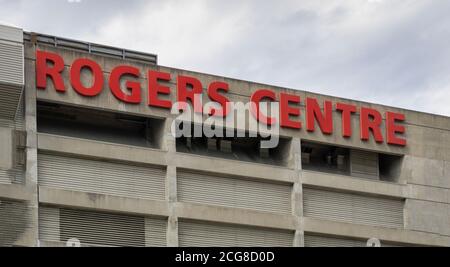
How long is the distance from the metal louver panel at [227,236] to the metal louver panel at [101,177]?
2.48 m

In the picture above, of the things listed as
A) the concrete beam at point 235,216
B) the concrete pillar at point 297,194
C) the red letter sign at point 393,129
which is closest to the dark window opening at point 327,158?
the concrete pillar at point 297,194

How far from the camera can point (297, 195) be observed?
2406 inches

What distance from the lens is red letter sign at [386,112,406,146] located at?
65.6 metres

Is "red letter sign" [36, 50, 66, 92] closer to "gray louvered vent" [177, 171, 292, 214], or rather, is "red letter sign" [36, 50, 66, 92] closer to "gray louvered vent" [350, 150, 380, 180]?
"gray louvered vent" [177, 171, 292, 214]

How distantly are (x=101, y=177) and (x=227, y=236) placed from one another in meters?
8.05

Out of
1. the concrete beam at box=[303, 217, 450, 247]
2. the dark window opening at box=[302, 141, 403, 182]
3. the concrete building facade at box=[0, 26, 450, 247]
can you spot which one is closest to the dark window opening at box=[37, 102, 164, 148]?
the concrete building facade at box=[0, 26, 450, 247]

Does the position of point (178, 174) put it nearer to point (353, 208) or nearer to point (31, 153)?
point (31, 153)

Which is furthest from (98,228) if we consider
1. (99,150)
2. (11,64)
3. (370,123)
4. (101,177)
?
(370,123)

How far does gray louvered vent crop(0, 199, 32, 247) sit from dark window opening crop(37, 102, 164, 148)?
5.67m

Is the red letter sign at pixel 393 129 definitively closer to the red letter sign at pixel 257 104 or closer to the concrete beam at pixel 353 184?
the concrete beam at pixel 353 184
